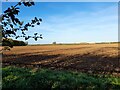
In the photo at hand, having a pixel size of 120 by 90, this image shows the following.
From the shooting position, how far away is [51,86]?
34.8ft

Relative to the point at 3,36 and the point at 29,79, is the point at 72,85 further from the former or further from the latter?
the point at 3,36

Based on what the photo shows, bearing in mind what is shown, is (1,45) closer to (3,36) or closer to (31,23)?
(3,36)

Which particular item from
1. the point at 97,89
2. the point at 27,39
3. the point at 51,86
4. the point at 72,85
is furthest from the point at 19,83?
the point at 27,39

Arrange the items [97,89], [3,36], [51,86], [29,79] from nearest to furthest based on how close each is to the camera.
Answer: [3,36] → [97,89] → [51,86] → [29,79]

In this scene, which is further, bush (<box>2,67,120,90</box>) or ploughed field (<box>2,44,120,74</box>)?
ploughed field (<box>2,44,120,74</box>)

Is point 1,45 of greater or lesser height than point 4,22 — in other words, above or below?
below

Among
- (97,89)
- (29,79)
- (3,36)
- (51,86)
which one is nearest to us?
(3,36)

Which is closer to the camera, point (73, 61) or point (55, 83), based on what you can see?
point (55, 83)

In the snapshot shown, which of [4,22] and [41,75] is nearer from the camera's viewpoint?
[4,22]

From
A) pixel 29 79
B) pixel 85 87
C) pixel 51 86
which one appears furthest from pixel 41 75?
pixel 85 87

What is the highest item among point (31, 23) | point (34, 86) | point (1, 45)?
point (31, 23)

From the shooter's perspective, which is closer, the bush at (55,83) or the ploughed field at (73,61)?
the bush at (55,83)

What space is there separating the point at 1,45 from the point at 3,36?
0.58 feet

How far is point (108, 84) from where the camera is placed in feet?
33.7
